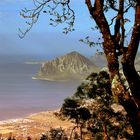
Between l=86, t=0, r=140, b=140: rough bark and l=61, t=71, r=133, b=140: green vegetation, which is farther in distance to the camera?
l=61, t=71, r=133, b=140: green vegetation

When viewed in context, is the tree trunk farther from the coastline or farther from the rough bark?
the coastline

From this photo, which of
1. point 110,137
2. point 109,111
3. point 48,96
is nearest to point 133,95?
point 109,111

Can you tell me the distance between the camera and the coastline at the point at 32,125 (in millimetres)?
74062

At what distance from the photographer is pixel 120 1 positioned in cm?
1034

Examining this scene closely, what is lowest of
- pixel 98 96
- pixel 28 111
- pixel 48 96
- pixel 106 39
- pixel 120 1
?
pixel 106 39

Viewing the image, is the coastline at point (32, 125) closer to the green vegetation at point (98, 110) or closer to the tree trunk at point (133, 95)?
the green vegetation at point (98, 110)

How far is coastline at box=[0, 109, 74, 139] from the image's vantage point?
7406 cm

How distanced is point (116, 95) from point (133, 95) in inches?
16.2

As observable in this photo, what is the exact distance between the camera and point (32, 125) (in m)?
85.1

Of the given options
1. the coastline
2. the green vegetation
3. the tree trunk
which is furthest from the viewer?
the coastline

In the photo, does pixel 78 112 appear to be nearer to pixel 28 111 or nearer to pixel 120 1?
pixel 120 1

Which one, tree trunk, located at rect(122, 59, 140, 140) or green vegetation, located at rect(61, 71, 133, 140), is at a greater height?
green vegetation, located at rect(61, 71, 133, 140)

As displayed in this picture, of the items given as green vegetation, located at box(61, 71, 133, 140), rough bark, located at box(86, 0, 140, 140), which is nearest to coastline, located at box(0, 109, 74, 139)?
green vegetation, located at box(61, 71, 133, 140)

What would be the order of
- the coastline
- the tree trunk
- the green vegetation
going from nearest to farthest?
the tree trunk
the green vegetation
the coastline
